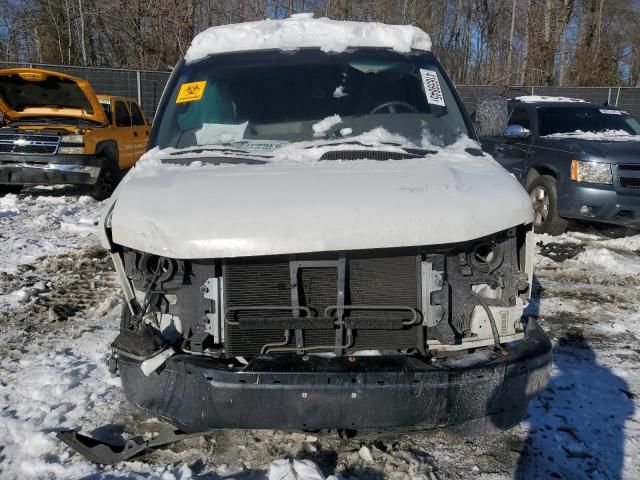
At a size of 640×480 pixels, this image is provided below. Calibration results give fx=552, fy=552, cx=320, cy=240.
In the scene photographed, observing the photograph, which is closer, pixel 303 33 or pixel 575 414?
pixel 575 414

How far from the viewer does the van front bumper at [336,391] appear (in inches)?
91.1

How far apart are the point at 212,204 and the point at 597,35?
A: 32.6 meters

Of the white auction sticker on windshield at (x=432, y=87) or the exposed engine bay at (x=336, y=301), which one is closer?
the exposed engine bay at (x=336, y=301)

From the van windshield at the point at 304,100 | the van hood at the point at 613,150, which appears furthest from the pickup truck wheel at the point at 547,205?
the van windshield at the point at 304,100

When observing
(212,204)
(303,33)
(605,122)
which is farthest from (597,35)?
(212,204)

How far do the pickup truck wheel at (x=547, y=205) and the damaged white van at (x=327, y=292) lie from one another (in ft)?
16.3

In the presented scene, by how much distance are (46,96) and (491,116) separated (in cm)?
852

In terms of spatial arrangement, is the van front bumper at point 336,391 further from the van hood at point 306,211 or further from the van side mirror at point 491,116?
the van side mirror at point 491,116

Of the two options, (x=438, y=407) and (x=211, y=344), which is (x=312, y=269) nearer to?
(x=211, y=344)

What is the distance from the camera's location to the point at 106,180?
32.3 ft

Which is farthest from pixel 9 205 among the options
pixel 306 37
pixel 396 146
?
pixel 396 146

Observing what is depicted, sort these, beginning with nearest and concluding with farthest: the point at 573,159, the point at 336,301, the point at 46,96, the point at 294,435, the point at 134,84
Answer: the point at 336,301, the point at 294,435, the point at 573,159, the point at 46,96, the point at 134,84

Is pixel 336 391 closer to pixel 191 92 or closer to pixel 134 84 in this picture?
pixel 191 92

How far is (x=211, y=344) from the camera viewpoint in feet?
8.46
